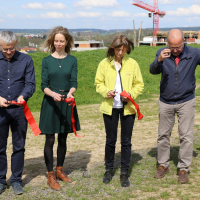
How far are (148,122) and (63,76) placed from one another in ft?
19.6

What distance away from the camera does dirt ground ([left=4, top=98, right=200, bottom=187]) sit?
5.20 m

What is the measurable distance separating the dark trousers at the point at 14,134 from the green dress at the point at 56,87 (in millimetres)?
306

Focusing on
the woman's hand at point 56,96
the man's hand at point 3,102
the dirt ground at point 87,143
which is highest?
the woman's hand at point 56,96

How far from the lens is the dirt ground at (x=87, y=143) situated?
205 inches

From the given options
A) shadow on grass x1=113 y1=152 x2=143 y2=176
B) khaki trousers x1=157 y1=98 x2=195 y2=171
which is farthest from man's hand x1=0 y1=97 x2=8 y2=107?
khaki trousers x1=157 y1=98 x2=195 y2=171

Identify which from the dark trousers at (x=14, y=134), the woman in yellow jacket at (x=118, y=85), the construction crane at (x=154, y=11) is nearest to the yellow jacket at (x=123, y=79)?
the woman in yellow jacket at (x=118, y=85)

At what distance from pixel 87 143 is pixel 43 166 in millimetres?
2395

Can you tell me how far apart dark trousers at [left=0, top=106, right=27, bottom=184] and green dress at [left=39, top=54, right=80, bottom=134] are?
306 mm

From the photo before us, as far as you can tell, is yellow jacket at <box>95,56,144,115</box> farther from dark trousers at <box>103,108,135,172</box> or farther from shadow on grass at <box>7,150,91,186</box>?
shadow on grass at <box>7,150,91,186</box>

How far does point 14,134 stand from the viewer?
4055 millimetres

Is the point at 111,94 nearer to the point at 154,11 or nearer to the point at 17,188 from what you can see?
the point at 17,188

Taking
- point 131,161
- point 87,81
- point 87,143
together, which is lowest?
point 87,143

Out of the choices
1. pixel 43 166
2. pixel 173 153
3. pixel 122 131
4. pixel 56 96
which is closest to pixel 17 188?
pixel 43 166

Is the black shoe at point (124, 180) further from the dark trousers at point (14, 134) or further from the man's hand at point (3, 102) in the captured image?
the man's hand at point (3, 102)
